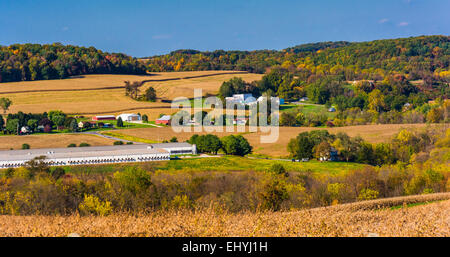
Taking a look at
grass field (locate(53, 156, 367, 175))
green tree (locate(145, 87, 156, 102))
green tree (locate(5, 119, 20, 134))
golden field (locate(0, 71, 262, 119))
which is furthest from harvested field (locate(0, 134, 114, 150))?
green tree (locate(145, 87, 156, 102))

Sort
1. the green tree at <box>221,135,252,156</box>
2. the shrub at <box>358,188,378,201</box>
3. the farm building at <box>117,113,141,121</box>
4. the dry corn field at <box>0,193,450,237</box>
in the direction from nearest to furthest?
the dry corn field at <box>0,193,450,237</box>
the shrub at <box>358,188,378,201</box>
the green tree at <box>221,135,252,156</box>
the farm building at <box>117,113,141,121</box>

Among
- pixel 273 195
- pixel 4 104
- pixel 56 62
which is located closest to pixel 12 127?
pixel 4 104

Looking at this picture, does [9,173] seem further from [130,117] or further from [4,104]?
[4,104]

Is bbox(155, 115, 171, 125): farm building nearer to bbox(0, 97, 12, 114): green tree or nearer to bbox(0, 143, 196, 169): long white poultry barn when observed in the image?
bbox(0, 143, 196, 169): long white poultry barn

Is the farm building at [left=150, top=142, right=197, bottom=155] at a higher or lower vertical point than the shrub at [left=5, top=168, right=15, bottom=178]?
higher

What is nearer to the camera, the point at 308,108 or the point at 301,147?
the point at 301,147

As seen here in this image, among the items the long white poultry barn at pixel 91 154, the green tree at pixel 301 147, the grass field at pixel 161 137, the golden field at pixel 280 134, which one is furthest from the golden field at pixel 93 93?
the green tree at pixel 301 147

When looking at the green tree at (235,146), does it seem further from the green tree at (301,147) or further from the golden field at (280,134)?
the green tree at (301,147)

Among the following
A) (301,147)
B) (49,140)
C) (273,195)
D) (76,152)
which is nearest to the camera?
(273,195)
